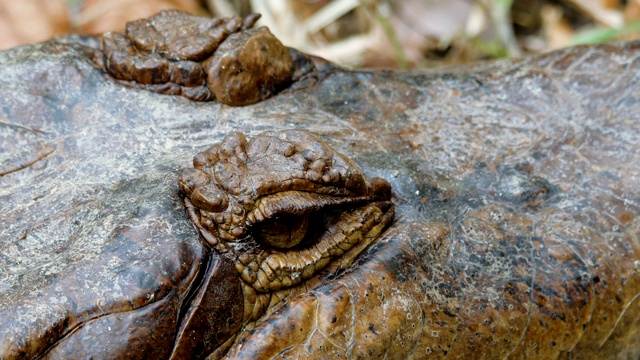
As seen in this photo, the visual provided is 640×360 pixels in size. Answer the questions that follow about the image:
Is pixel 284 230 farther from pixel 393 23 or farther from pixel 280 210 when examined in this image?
pixel 393 23

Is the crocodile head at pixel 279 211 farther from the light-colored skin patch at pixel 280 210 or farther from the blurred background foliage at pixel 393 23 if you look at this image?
the blurred background foliage at pixel 393 23

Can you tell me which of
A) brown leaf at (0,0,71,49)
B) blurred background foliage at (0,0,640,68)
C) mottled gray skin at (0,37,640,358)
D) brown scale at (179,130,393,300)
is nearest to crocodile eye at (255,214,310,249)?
brown scale at (179,130,393,300)

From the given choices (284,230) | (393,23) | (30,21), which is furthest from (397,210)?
(30,21)

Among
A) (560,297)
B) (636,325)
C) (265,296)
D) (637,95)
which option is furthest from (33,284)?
(637,95)

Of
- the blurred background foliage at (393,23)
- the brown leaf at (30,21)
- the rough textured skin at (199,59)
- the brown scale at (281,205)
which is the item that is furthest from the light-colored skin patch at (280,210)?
the brown leaf at (30,21)

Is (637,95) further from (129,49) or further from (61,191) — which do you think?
(61,191)
